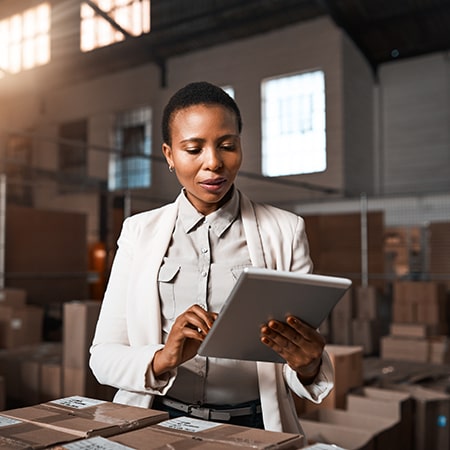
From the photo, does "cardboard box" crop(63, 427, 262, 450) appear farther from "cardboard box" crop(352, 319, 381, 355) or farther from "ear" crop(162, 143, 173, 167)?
"cardboard box" crop(352, 319, 381, 355)

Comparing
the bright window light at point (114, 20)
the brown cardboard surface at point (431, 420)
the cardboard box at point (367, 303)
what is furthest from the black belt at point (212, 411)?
the bright window light at point (114, 20)

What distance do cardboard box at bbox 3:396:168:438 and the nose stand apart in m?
0.41

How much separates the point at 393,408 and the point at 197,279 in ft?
5.95

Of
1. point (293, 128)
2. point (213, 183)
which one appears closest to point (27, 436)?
point (213, 183)

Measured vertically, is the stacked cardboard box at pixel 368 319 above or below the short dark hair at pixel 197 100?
below

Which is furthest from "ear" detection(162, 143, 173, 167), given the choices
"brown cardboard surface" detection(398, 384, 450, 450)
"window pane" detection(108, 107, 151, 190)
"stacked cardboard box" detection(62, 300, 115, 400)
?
"window pane" detection(108, 107, 151, 190)

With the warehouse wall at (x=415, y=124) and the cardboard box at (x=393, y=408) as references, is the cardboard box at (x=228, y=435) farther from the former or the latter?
the warehouse wall at (x=415, y=124)

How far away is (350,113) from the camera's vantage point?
7836 millimetres

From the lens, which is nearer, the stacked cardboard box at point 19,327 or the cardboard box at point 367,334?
the stacked cardboard box at point 19,327

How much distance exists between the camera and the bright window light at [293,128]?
4.21 m

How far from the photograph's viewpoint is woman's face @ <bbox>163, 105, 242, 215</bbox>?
0.97 metres

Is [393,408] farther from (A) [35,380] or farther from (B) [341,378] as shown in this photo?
(A) [35,380]

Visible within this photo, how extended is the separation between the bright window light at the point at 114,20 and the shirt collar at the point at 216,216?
23.7 feet

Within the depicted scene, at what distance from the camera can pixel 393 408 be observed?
2486 mm
